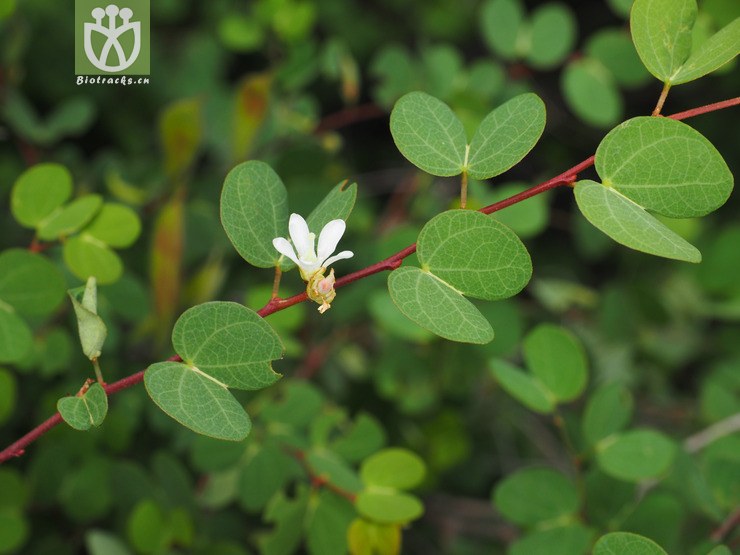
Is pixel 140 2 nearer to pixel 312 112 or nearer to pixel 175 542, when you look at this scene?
pixel 312 112

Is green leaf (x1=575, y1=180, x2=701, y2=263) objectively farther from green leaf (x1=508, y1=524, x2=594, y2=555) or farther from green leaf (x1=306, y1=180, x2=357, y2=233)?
green leaf (x1=508, y1=524, x2=594, y2=555)

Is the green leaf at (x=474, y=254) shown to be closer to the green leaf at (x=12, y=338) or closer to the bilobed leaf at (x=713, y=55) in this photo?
the bilobed leaf at (x=713, y=55)

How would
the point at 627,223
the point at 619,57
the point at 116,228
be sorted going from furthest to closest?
the point at 619,57
the point at 116,228
the point at 627,223

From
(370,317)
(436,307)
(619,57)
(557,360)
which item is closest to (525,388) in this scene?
(557,360)

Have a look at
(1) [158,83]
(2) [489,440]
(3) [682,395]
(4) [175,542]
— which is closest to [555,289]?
(2) [489,440]

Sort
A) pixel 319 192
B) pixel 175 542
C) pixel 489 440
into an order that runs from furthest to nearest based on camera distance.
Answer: pixel 489 440
pixel 319 192
pixel 175 542

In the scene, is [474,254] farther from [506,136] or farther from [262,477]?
[262,477]
